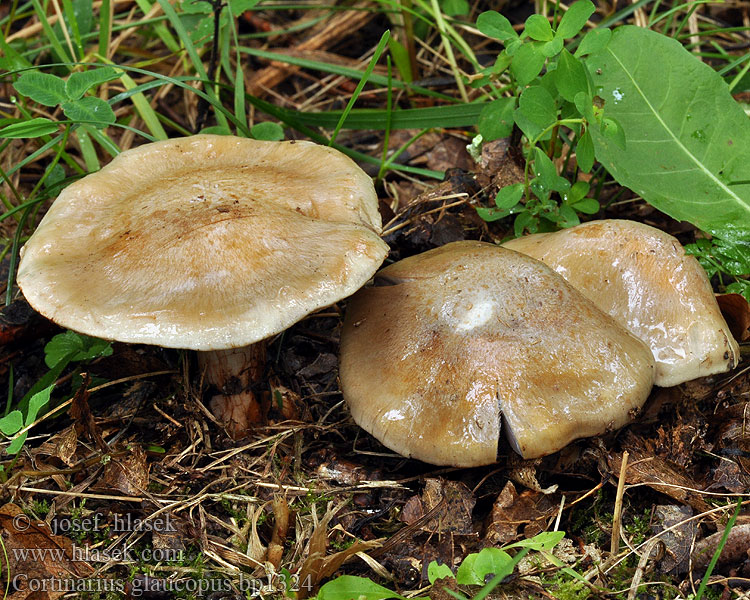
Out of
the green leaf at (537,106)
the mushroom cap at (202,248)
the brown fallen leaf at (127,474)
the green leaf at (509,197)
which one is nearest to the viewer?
the mushroom cap at (202,248)

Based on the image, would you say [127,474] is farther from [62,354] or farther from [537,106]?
[537,106]

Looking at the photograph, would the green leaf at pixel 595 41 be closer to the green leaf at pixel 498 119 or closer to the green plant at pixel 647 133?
the green plant at pixel 647 133

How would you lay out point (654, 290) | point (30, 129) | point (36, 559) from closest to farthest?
point (36, 559), point (654, 290), point (30, 129)

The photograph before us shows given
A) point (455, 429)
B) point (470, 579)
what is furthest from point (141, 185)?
point (470, 579)

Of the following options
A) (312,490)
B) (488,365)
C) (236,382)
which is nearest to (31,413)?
(236,382)

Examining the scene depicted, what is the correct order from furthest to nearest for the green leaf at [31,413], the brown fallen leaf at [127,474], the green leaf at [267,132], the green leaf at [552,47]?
1. the green leaf at [267,132]
2. the green leaf at [552,47]
3. the brown fallen leaf at [127,474]
4. the green leaf at [31,413]

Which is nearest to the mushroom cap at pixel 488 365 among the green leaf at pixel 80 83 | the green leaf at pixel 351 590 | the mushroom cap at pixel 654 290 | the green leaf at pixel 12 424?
the mushroom cap at pixel 654 290
